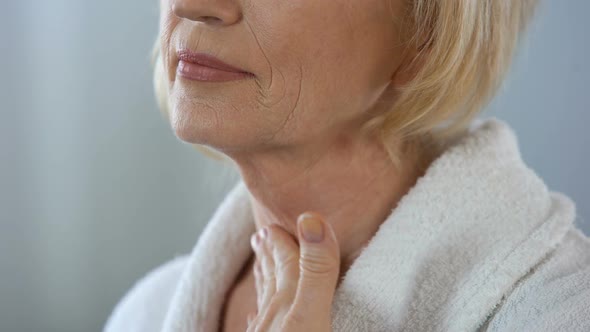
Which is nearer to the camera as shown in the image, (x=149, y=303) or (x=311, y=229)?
(x=311, y=229)

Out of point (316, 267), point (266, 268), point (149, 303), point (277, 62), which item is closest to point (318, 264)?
point (316, 267)

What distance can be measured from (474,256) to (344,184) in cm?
20

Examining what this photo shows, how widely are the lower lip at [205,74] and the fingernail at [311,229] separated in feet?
0.64

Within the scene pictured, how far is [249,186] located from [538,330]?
41cm

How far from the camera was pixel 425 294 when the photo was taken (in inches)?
32.5

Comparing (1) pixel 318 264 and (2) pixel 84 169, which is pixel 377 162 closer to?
(1) pixel 318 264

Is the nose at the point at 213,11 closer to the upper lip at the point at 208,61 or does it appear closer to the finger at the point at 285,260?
the upper lip at the point at 208,61

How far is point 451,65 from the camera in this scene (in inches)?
33.1

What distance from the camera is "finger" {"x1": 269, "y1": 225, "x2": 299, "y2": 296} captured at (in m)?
0.85

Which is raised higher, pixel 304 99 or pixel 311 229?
pixel 304 99

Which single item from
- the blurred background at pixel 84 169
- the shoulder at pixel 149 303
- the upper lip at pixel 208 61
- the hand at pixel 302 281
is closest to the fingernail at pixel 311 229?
the hand at pixel 302 281

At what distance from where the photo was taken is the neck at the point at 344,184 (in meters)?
0.91

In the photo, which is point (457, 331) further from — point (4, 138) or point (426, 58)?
point (4, 138)

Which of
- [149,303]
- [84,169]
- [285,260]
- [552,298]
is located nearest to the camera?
[552,298]
